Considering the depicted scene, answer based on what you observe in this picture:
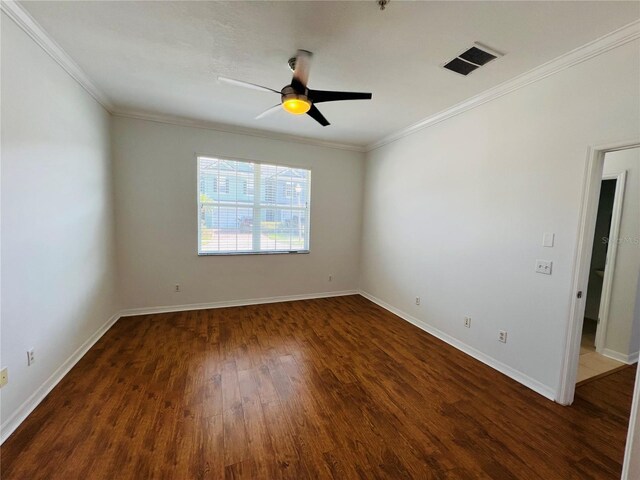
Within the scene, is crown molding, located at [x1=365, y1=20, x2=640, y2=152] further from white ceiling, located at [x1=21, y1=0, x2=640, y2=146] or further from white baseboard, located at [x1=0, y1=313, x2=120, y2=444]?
white baseboard, located at [x1=0, y1=313, x2=120, y2=444]

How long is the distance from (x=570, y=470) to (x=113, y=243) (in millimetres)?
4785

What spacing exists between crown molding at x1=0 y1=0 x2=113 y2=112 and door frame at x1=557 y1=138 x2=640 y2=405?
404cm

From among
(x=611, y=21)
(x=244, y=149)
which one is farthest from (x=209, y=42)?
(x=611, y=21)

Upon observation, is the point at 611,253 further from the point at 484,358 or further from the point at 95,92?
the point at 95,92

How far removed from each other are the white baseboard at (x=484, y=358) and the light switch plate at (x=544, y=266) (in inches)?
37.7

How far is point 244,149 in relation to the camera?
13.3 feet

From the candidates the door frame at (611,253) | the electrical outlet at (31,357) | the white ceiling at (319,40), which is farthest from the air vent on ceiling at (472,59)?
the electrical outlet at (31,357)

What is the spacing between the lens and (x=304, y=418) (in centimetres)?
190

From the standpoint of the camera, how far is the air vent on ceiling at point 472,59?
2004 mm

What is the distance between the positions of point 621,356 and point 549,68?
3.02 m

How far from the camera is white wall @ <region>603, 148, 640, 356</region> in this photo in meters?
2.64

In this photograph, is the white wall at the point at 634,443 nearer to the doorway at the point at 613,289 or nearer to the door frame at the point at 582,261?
the doorway at the point at 613,289

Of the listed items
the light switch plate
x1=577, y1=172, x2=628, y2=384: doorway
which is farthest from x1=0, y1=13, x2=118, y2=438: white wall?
x1=577, y1=172, x2=628, y2=384: doorway

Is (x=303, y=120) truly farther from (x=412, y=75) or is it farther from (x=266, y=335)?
(x=266, y=335)
